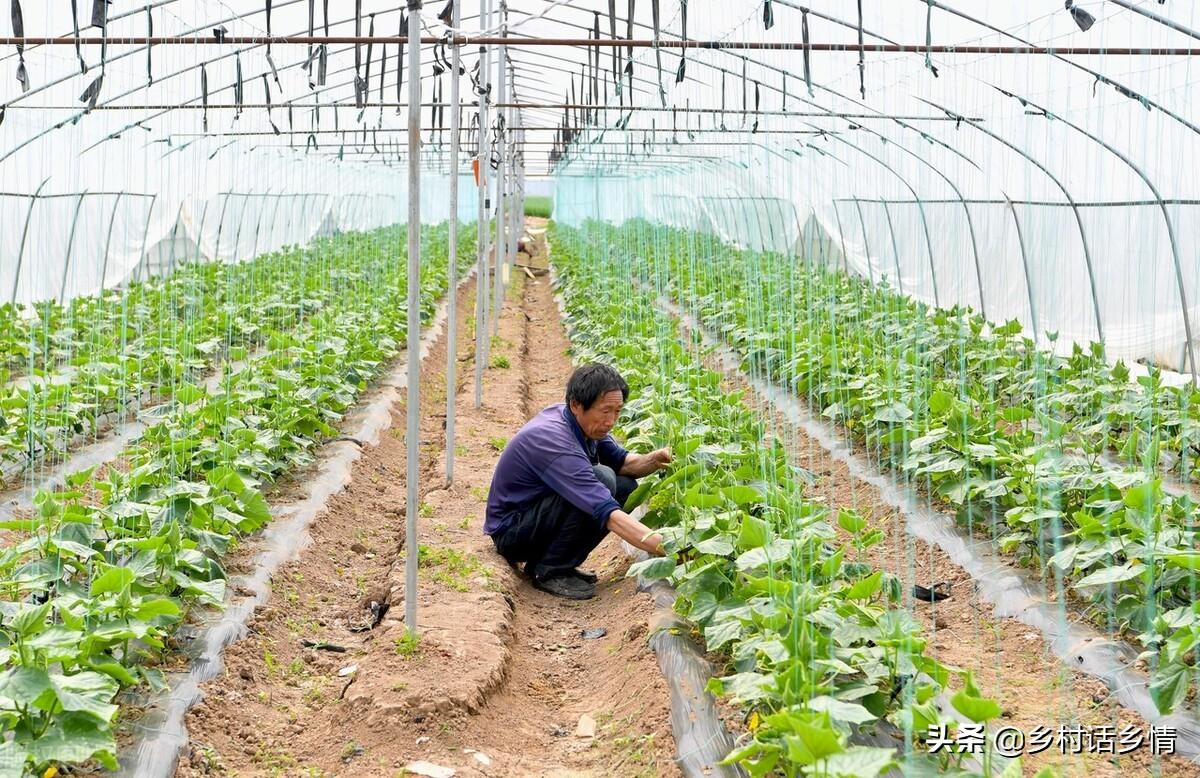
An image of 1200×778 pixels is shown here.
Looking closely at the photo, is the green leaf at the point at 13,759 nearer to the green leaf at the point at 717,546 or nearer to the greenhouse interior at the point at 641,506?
the greenhouse interior at the point at 641,506

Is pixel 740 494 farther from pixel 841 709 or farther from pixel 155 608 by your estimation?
pixel 155 608

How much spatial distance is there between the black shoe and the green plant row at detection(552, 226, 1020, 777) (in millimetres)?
505

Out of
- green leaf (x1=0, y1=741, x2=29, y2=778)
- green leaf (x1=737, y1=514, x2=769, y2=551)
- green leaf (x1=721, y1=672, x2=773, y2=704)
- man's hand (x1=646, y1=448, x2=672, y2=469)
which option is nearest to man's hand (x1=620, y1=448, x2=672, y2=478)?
man's hand (x1=646, y1=448, x2=672, y2=469)

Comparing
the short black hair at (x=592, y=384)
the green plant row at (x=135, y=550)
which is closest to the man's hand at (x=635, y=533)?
the short black hair at (x=592, y=384)

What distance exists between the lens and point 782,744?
3.22 meters

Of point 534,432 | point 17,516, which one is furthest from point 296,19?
point 534,432

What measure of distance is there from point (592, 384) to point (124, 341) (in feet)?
10.4

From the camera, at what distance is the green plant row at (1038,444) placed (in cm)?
441

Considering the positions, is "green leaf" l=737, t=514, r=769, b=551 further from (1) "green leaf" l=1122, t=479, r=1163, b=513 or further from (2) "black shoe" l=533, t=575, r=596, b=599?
(2) "black shoe" l=533, t=575, r=596, b=599

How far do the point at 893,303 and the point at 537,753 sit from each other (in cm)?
830

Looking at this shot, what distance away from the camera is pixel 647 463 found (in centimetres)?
636

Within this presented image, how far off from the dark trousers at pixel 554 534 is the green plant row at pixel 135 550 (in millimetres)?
1215

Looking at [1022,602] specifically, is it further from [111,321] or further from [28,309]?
[28,309]

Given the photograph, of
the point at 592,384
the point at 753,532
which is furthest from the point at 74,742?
the point at 592,384
